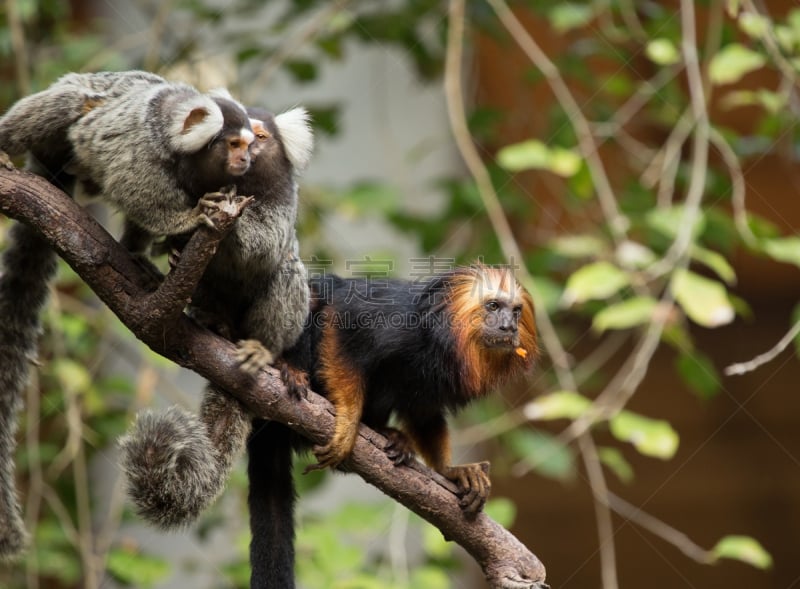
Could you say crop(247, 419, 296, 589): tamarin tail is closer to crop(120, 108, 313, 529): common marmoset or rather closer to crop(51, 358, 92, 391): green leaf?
crop(120, 108, 313, 529): common marmoset

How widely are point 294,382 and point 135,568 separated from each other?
1.43 m

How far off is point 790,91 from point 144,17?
3086 mm

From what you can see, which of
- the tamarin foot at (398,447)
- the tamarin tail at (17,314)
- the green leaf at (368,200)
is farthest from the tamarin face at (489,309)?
the green leaf at (368,200)

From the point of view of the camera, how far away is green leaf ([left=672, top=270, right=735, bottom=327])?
3.07 meters

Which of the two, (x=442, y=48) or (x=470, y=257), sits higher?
(x=442, y=48)

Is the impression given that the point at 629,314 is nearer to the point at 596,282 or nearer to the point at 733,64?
the point at 596,282

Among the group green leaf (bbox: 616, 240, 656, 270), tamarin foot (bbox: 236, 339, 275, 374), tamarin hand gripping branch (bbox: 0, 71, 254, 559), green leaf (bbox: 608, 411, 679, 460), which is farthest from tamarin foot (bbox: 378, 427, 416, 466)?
green leaf (bbox: 616, 240, 656, 270)

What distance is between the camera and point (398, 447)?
103 inches

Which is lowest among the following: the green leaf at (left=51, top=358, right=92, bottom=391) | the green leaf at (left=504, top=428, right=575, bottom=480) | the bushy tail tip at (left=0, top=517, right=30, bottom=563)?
the green leaf at (left=504, top=428, right=575, bottom=480)

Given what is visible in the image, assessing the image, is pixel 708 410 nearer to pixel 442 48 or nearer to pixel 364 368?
pixel 442 48

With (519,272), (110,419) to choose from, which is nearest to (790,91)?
(519,272)

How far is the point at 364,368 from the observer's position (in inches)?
104

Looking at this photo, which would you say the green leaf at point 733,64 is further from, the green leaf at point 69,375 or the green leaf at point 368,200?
the green leaf at point 69,375

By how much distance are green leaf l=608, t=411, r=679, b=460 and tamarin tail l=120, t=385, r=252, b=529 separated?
1.41m
